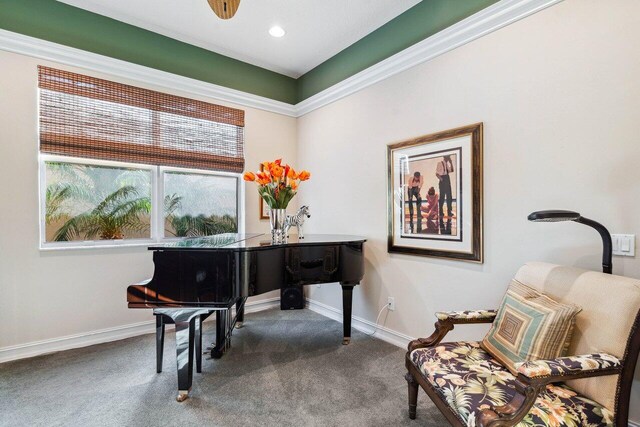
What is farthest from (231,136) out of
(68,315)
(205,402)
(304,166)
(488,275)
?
(488,275)

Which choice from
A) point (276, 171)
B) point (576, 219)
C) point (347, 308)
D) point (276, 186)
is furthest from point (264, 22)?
point (576, 219)

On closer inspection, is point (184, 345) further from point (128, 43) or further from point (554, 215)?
point (128, 43)

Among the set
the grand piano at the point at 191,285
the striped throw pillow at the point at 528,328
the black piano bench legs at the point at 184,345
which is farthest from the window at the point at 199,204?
the striped throw pillow at the point at 528,328

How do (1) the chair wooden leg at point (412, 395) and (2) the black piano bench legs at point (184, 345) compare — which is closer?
(1) the chair wooden leg at point (412, 395)

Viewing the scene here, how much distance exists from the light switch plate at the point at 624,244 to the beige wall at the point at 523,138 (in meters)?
0.03

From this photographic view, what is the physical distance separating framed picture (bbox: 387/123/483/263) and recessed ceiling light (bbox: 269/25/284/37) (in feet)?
5.49

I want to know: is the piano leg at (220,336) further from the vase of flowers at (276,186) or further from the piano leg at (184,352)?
the vase of flowers at (276,186)

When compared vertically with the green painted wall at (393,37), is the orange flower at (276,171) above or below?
below

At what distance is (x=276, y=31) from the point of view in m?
3.08

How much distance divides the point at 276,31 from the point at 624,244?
3.32 m

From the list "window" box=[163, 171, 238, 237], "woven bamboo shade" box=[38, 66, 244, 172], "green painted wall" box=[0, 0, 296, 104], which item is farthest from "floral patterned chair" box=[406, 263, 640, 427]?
"green painted wall" box=[0, 0, 296, 104]

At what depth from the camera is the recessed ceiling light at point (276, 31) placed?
3021mm

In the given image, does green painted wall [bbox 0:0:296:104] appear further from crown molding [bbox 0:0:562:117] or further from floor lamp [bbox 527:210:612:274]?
floor lamp [bbox 527:210:612:274]

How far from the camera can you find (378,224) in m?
3.02
